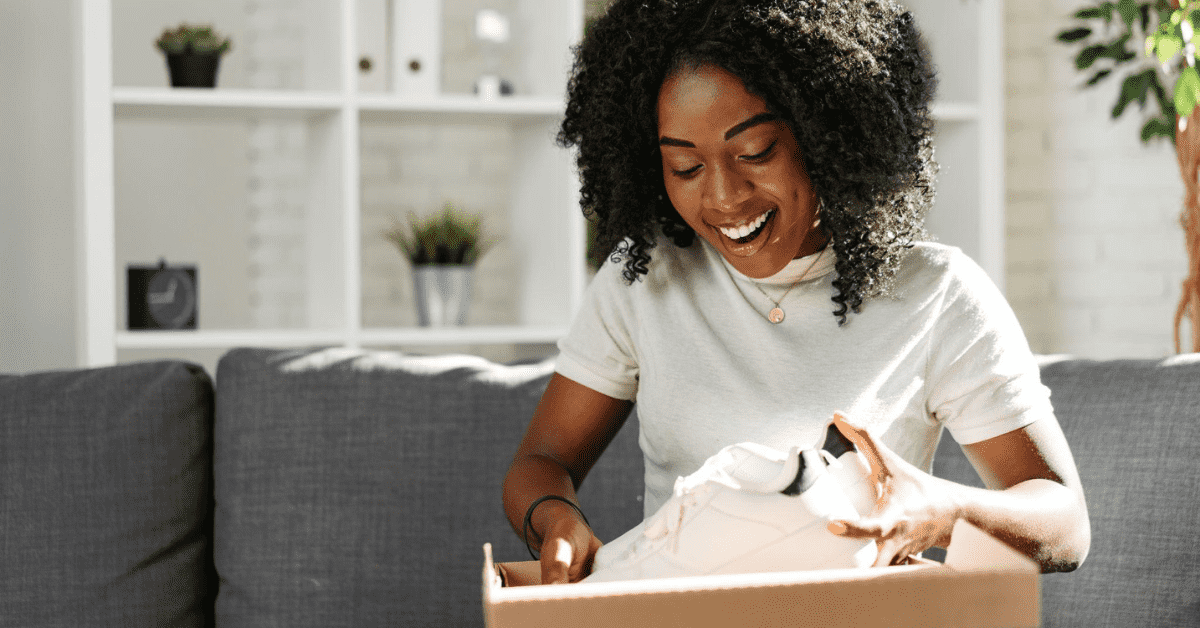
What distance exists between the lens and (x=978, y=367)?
1.11 metres

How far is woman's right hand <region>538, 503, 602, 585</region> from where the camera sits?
909 millimetres

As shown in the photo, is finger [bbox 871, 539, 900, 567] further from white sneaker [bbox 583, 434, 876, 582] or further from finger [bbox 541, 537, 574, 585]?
finger [bbox 541, 537, 574, 585]

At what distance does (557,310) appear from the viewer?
9.08 feet

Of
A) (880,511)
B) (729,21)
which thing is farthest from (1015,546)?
(729,21)

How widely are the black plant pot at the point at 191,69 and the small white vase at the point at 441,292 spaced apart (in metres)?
0.68

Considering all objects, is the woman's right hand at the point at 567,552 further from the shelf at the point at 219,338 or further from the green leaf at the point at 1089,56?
the green leaf at the point at 1089,56

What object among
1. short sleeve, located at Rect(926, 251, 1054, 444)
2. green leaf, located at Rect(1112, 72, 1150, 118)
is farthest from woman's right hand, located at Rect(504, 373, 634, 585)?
green leaf, located at Rect(1112, 72, 1150, 118)

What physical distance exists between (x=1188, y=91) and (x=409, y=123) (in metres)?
1.81

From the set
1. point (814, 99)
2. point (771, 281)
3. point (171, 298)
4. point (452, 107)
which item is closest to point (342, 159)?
point (452, 107)

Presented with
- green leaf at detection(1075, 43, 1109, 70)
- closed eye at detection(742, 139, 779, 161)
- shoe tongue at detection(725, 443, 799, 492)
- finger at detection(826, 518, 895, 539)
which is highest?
green leaf at detection(1075, 43, 1109, 70)

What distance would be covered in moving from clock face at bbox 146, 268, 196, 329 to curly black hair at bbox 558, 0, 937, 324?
1.67 m

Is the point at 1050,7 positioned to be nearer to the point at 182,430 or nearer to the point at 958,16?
the point at 958,16

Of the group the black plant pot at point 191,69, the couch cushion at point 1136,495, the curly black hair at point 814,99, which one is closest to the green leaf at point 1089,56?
the couch cushion at point 1136,495

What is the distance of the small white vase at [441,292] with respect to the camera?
2.74m
